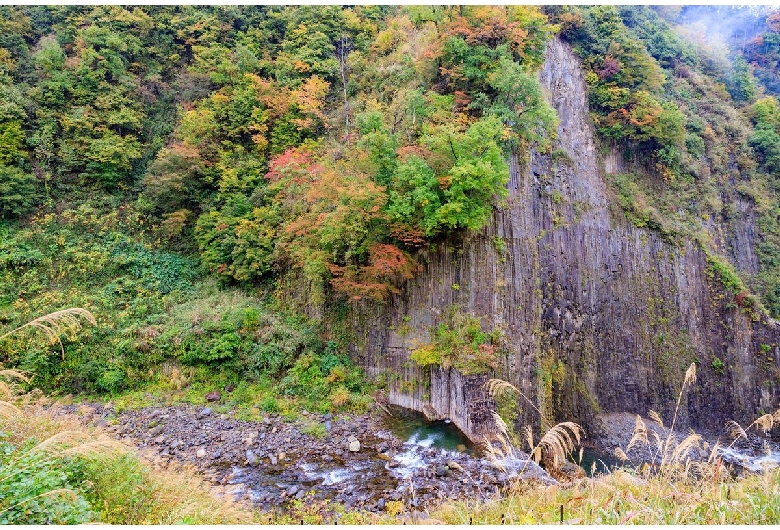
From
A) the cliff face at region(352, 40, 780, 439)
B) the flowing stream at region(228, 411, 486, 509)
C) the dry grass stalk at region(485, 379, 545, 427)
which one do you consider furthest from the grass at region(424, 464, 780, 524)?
the cliff face at region(352, 40, 780, 439)

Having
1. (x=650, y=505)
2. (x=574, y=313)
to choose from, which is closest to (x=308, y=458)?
(x=650, y=505)

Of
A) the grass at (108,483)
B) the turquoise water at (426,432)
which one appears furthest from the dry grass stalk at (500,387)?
the grass at (108,483)

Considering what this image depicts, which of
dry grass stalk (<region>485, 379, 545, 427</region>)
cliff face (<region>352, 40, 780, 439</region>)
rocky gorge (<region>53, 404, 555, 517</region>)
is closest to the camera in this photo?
dry grass stalk (<region>485, 379, 545, 427</region>)

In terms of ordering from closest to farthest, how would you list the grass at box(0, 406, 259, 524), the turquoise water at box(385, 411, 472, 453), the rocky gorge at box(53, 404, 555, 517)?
the grass at box(0, 406, 259, 524) < the rocky gorge at box(53, 404, 555, 517) < the turquoise water at box(385, 411, 472, 453)

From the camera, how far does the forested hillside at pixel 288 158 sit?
14.1m

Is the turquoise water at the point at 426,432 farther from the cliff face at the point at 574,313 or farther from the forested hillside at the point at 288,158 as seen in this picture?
the forested hillside at the point at 288,158

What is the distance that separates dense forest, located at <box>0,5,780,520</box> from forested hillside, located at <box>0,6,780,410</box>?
3.9 inches

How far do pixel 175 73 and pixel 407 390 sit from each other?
22448 millimetres

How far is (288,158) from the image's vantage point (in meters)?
17.7

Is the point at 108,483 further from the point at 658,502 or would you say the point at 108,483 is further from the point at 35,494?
the point at 658,502

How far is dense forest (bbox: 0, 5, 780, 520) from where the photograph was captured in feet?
45.9

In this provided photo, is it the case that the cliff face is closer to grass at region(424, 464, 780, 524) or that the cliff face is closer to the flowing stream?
the flowing stream

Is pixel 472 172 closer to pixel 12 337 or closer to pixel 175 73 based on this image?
pixel 12 337

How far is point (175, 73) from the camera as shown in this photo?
23.7 metres
